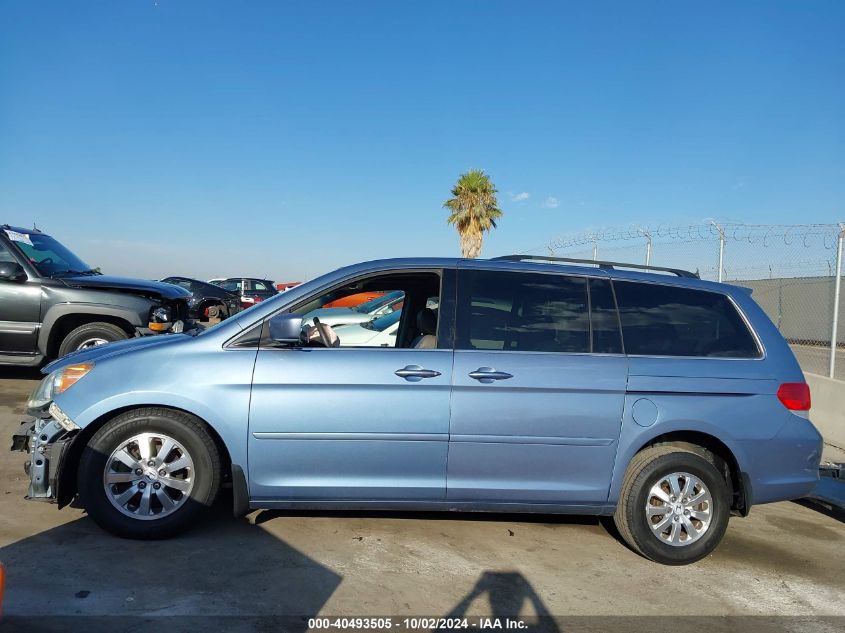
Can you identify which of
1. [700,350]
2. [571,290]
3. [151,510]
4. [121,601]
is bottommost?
[121,601]

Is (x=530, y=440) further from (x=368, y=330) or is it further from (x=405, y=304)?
(x=368, y=330)

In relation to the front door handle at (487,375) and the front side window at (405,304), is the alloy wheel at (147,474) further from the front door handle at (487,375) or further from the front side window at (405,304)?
the front door handle at (487,375)

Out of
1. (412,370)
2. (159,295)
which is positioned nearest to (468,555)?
(412,370)

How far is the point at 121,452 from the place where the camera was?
12.9ft

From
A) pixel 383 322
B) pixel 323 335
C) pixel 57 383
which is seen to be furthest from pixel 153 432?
pixel 383 322

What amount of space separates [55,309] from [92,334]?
516mm

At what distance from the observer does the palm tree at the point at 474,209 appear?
2792 cm

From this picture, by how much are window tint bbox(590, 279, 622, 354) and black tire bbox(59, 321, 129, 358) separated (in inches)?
239

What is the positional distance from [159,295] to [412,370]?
18.4 feet

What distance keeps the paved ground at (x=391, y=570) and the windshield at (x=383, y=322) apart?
9.30 feet

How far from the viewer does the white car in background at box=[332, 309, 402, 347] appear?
6.57 m

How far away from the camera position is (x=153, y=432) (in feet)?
13.0

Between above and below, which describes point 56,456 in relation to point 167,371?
below

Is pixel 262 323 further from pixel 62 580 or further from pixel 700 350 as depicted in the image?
pixel 700 350
